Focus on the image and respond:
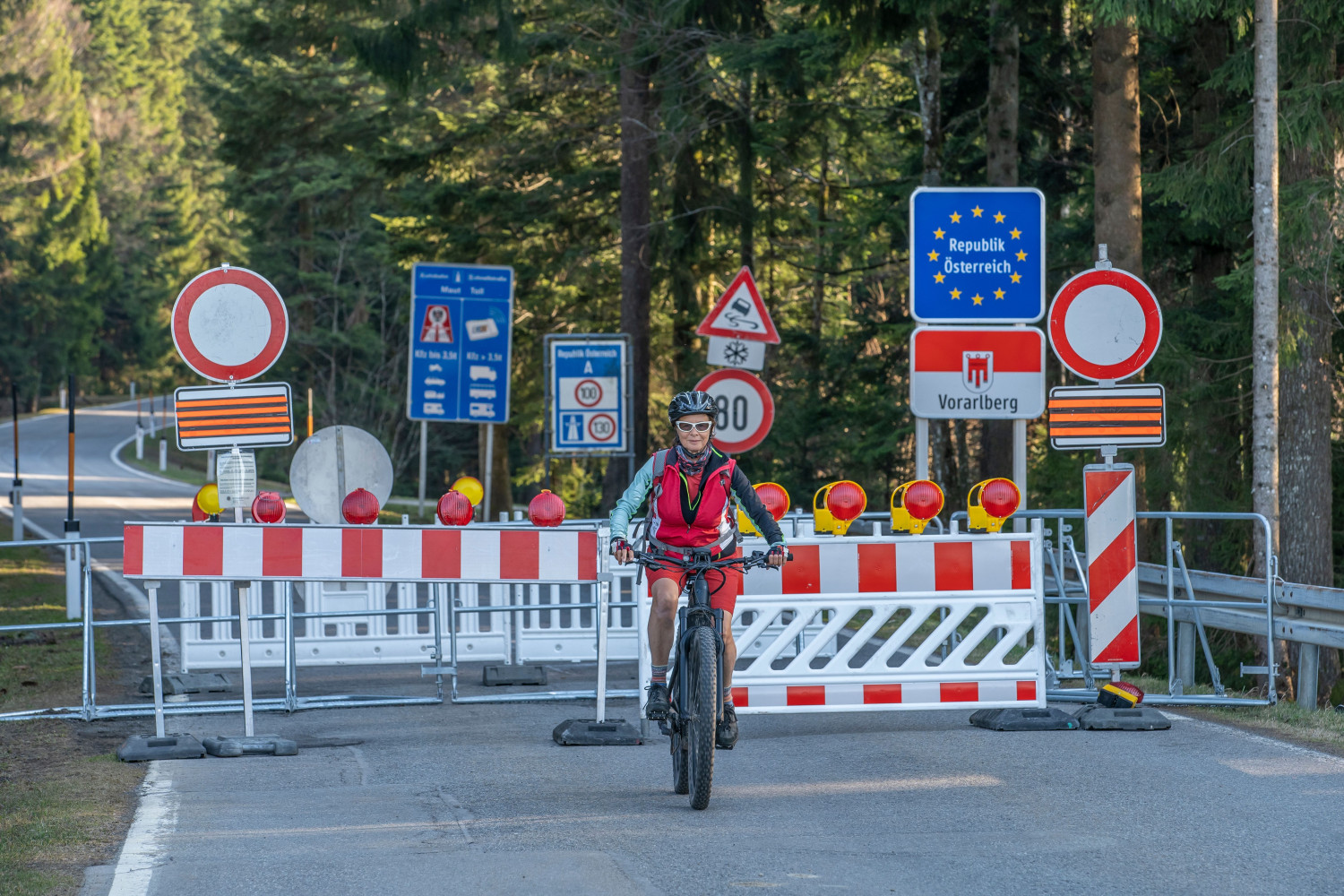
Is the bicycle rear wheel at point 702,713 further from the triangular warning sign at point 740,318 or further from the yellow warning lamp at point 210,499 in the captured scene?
the triangular warning sign at point 740,318

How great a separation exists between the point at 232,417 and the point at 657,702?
3.95 m

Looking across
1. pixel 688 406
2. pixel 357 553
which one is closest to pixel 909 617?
pixel 688 406

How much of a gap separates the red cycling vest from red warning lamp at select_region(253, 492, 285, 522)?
2.88 metres

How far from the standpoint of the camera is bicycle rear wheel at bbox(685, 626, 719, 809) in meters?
7.35

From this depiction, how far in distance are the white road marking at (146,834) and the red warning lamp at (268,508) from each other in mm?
1732

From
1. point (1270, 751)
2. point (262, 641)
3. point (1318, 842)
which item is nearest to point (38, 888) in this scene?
point (1318, 842)

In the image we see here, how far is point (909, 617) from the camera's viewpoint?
9844 millimetres

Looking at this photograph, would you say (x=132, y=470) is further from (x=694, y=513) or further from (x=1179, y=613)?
(x=694, y=513)

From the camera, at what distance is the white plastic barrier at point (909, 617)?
9.67 metres

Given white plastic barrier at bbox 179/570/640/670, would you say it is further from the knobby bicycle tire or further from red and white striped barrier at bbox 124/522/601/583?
the knobby bicycle tire

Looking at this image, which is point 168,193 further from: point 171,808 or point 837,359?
point 171,808

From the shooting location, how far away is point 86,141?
87625 millimetres

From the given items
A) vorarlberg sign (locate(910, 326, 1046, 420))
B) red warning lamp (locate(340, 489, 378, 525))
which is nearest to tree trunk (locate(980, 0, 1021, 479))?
vorarlberg sign (locate(910, 326, 1046, 420))

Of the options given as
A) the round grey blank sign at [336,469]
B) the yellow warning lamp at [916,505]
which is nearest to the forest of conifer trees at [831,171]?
the yellow warning lamp at [916,505]
